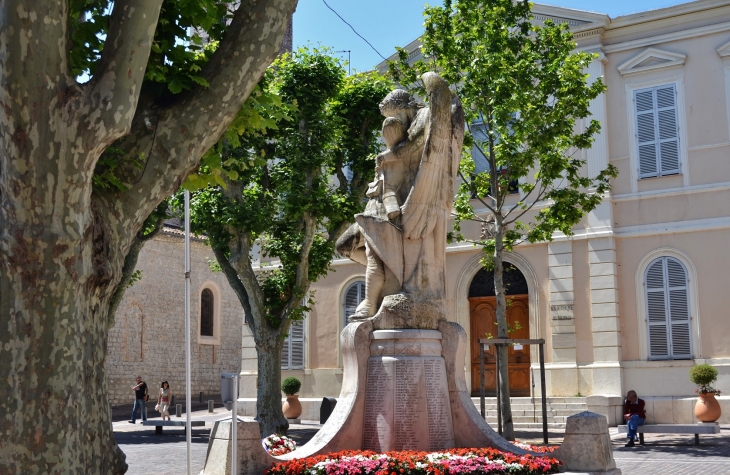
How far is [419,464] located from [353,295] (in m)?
17.8

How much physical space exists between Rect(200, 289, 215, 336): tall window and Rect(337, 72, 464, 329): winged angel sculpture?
27936 mm

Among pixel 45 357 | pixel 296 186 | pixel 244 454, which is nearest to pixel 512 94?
pixel 296 186

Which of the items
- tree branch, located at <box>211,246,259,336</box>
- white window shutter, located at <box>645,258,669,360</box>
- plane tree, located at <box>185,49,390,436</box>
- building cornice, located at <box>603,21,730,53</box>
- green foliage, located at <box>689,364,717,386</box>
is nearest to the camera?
plane tree, located at <box>185,49,390,436</box>

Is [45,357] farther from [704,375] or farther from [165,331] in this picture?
[165,331]

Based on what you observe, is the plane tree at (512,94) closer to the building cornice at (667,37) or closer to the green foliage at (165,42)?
the building cornice at (667,37)

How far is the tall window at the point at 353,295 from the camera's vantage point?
25609 millimetres

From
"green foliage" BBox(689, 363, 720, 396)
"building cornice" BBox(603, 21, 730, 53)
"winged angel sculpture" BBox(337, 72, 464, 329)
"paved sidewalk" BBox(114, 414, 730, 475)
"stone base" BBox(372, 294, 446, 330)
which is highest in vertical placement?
"building cornice" BBox(603, 21, 730, 53)

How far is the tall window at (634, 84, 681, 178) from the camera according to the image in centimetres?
2178

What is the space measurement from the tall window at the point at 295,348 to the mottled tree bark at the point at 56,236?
67.3 ft

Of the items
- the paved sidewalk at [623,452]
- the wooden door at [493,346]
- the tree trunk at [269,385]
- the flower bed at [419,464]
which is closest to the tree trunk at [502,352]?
the paved sidewalk at [623,452]

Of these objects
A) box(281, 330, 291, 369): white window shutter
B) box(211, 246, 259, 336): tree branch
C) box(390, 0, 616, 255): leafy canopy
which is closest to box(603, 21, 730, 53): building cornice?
box(390, 0, 616, 255): leafy canopy

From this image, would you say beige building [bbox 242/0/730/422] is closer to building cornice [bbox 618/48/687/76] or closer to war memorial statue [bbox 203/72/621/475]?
building cornice [bbox 618/48/687/76]

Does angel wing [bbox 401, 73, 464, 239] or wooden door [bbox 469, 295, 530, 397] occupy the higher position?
angel wing [bbox 401, 73, 464, 239]

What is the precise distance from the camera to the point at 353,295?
2578cm
